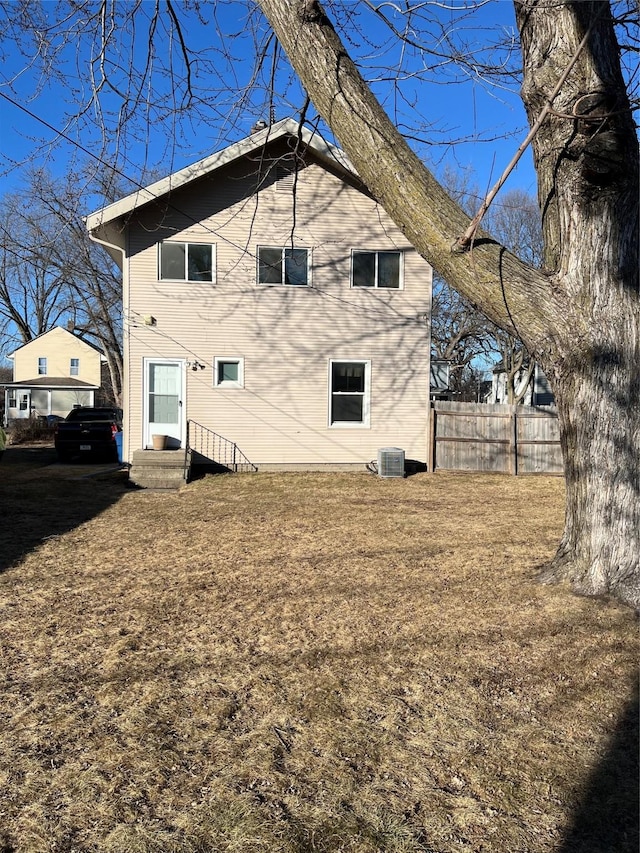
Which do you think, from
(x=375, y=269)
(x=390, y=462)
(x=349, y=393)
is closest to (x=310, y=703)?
(x=390, y=462)

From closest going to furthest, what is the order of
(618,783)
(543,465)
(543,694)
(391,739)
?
(618,783)
(391,739)
(543,694)
(543,465)

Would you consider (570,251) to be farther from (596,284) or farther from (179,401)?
(179,401)

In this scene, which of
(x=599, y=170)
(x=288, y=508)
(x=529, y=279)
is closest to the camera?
(x=599, y=170)

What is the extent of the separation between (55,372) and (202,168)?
31506 millimetres

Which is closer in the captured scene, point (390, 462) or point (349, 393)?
point (390, 462)

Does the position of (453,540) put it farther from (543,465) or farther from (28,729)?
(543,465)

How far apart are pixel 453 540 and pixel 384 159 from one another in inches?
167

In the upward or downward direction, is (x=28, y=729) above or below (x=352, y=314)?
below

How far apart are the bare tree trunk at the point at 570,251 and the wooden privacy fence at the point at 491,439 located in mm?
9157

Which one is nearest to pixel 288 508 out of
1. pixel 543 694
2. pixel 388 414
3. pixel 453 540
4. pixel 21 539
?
pixel 453 540

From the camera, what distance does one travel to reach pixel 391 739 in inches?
110

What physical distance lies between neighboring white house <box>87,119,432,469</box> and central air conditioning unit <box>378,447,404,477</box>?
2.77 ft

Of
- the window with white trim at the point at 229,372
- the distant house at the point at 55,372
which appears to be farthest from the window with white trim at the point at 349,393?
the distant house at the point at 55,372

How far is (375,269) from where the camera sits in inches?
528
